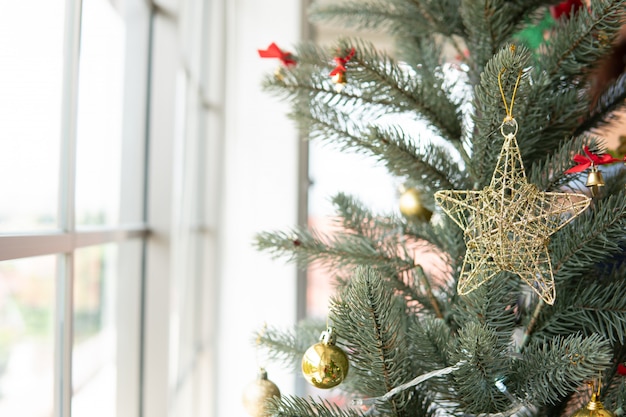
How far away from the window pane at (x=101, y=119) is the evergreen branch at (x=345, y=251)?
472mm

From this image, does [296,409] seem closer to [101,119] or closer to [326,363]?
[326,363]

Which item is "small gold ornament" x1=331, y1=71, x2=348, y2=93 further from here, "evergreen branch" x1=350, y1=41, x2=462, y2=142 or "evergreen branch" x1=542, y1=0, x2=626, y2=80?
"evergreen branch" x1=542, y1=0, x2=626, y2=80

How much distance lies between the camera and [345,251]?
694 mm

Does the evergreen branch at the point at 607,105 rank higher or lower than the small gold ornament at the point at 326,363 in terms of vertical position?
higher

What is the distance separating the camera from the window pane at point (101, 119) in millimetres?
1039

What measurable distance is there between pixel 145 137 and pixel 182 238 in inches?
8.9

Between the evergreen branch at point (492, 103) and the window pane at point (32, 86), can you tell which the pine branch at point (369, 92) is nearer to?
the evergreen branch at point (492, 103)

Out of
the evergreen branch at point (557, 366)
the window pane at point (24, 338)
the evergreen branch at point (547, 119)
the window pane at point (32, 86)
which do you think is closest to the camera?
the evergreen branch at point (557, 366)

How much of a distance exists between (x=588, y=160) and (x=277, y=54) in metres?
0.38

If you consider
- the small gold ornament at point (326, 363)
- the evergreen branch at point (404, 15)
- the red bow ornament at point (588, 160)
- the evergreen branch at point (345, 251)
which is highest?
the evergreen branch at point (404, 15)

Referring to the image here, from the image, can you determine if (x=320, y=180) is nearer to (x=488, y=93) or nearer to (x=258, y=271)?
(x=258, y=271)

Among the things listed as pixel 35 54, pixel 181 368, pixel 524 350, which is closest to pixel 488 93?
pixel 524 350

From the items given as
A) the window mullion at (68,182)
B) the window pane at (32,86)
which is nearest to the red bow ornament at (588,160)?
the window mullion at (68,182)

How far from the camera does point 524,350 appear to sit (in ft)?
1.96
